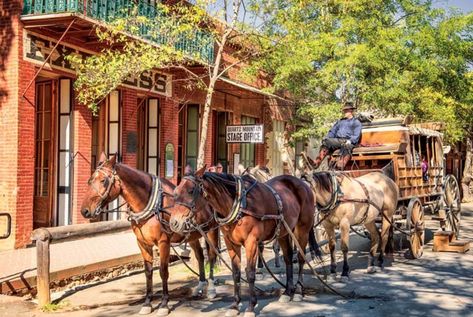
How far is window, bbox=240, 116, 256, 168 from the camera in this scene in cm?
2148

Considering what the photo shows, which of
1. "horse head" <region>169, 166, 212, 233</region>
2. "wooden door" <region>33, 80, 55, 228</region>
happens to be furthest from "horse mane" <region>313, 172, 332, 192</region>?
"wooden door" <region>33, 80, 55, 228</region>

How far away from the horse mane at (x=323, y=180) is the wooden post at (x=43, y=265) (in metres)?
4.25

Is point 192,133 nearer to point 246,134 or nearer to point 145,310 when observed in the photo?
point 246,134

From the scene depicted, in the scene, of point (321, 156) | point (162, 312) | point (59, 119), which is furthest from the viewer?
point (59, 119)

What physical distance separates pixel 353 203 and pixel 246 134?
309 cm

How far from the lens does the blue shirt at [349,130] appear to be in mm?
10523

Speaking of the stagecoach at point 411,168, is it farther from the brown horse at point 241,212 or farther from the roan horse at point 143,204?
the roan horse at point 143,204

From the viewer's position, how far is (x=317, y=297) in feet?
25.8

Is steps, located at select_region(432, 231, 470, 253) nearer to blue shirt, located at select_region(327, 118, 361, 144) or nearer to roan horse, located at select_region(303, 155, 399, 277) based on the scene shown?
roan horse, located at select_region(303, 155, 399, 277)

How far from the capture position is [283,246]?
7965 mm

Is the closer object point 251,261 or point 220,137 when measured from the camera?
point 251,261

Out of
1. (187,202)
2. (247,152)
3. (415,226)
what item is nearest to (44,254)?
(187,202)

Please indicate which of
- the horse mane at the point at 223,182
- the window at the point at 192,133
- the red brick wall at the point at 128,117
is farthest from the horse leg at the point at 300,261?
the window at the point at 192,133

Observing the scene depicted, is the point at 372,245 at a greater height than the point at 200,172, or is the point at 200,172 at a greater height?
the point at 200,172
